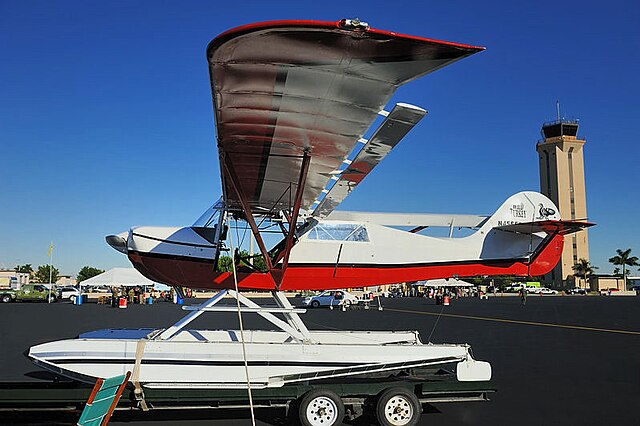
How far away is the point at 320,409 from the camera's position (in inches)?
225

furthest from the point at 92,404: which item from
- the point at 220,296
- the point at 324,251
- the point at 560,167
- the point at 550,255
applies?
the point at 560,167

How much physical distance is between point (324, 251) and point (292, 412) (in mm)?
3755

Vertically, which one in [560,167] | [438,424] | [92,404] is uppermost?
[560,167]

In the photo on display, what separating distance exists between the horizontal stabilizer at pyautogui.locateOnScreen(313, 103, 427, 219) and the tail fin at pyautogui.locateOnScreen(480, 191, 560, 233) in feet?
14.5

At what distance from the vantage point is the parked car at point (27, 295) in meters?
46.4

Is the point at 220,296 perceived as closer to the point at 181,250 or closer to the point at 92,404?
the point at 181,250

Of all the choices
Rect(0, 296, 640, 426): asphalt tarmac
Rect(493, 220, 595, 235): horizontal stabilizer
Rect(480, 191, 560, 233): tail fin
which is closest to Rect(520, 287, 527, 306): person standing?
Rect(0, 296, 640, 426): asphalt tarmac

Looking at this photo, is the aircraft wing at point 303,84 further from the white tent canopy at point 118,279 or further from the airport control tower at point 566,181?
the airport control tower at point 566,181

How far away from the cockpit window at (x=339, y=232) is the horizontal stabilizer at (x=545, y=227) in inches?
112

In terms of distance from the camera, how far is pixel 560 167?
103m

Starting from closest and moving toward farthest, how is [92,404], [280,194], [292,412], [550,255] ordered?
[92,404]
[292,412]
[280,194]
[550,255]

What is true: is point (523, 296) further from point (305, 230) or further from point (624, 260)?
point (624, 260)

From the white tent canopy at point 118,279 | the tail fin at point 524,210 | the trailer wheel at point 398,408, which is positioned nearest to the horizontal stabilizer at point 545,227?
the tail fin at point 524,210

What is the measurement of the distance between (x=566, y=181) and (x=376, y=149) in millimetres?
108123
